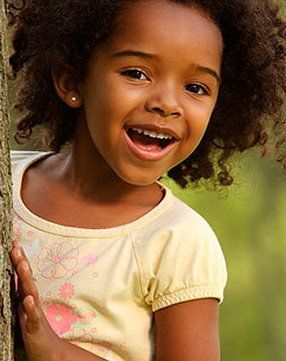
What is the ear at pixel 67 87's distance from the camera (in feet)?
11.6

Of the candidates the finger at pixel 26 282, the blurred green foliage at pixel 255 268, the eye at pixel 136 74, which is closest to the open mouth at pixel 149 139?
the eye at pixel 136 74

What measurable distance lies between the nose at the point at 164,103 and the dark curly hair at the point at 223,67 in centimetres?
20

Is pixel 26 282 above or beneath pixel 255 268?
above

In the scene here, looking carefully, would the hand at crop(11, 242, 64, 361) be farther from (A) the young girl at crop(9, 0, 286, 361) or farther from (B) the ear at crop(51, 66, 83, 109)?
(B) the ear at crop(51, 66, 83, 109)

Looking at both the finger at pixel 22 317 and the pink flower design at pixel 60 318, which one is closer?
the finger at pixel 22 317

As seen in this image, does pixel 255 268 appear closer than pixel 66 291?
No

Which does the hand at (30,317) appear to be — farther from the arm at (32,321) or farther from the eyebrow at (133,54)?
the eyebrow at (133,54)

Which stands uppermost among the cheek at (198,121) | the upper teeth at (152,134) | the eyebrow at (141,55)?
the eyebrow at (141,55)

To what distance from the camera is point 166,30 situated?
3326 mm

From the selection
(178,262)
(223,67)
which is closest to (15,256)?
(178,262)

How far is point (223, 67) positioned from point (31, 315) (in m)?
0.83

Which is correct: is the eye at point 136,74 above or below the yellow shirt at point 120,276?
above

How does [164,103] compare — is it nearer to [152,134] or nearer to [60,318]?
[152,134]

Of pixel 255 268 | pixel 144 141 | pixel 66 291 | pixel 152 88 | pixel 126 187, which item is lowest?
pixel 255 268
